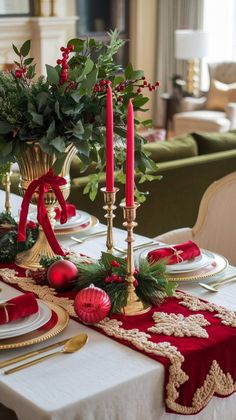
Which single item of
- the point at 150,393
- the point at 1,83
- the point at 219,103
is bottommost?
the point at 219,103

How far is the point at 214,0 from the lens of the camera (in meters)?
8.53

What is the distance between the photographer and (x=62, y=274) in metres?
1.83

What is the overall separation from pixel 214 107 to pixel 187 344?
6417mm

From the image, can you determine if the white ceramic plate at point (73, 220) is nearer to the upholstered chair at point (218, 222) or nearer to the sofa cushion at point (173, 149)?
the upholstered chair at point (218, 222)

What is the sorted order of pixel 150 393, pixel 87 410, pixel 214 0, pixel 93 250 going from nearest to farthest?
1. pixel 87 410
2. pixel 150 393
3. pixel 93 250
4. pixel 214 0

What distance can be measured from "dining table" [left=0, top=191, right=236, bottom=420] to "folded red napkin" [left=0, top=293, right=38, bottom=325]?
0.26ft

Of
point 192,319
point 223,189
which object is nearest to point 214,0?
point 223,189

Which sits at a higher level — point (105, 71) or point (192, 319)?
point (105, 71)

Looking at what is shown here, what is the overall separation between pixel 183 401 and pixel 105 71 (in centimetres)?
87

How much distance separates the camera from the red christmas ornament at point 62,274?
1.83 metres

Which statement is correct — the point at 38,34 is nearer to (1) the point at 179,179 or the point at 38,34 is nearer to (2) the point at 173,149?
(2) the point at 173,149

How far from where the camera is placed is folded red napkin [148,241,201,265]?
1.94 metres

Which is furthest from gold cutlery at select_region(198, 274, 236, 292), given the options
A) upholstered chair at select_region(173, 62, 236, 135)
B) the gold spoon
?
upholstered chair at select_region(173, 62, 236, 135)

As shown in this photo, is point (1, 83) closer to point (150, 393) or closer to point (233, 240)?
point (150, 393)
